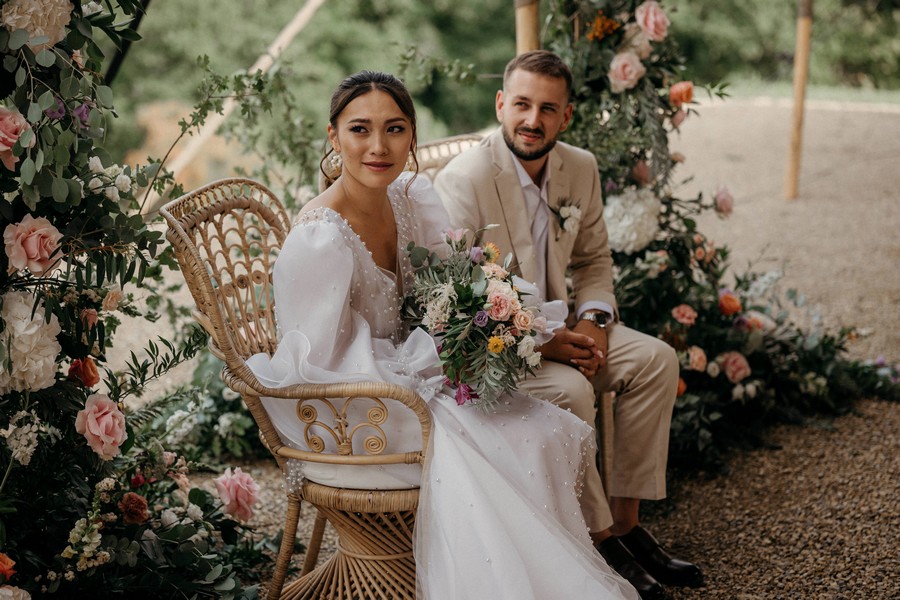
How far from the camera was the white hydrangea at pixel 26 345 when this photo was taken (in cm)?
187

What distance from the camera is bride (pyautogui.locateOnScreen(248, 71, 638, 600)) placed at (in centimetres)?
212

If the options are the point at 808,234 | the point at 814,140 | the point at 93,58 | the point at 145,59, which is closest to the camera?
the point at 93,58

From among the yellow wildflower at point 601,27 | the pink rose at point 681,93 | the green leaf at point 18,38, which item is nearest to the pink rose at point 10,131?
the green leaf at point 18,38

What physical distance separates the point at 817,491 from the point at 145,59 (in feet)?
40.9

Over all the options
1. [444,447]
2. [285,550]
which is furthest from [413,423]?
[285,550]

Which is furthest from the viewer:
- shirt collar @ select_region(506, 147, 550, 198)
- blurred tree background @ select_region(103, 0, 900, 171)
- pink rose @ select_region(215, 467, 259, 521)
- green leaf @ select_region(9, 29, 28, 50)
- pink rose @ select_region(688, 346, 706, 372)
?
blurred tree background @ select_region(103, 0, 900, 171)

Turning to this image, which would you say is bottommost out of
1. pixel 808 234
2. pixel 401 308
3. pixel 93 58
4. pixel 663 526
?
pixel 663 526

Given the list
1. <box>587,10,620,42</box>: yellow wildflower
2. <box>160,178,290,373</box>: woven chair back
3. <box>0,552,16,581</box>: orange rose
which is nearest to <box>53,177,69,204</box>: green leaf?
<box>160,178,290,373</box>: woven chair back

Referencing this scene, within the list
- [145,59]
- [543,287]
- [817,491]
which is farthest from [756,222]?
[145,59]

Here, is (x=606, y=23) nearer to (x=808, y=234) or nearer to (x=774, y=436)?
(x=774, y=436)

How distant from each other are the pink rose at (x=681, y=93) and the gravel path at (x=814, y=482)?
3.57 ft

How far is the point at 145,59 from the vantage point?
13.5 meters

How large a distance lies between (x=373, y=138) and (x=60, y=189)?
32.5 inches

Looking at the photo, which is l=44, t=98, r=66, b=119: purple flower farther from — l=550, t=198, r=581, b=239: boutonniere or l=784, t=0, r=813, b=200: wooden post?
l=784, t=0, r=813, b=200: wooden post
